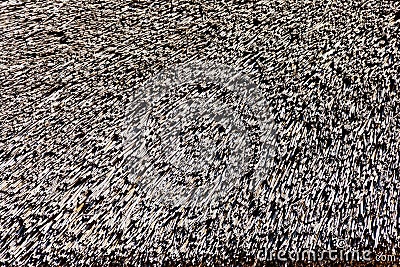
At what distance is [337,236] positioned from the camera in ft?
1.19

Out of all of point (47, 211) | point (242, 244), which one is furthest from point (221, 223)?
point (47, 211)

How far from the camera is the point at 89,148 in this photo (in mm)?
359

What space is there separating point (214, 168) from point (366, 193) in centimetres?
12

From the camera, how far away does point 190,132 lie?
37 centimetres

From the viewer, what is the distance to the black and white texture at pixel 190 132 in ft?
1.16

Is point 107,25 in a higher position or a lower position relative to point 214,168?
higher

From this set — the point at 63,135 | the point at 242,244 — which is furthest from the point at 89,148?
the point at 242,244

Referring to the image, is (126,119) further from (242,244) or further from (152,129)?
(242,244)

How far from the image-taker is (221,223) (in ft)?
1.17

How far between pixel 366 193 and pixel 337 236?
0.04m

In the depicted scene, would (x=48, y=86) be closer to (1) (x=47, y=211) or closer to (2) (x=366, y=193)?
(1) (x=47, y=211)

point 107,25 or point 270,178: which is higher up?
point 107,25

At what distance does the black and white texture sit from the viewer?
35cm

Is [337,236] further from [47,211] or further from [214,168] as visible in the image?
[47,211]
